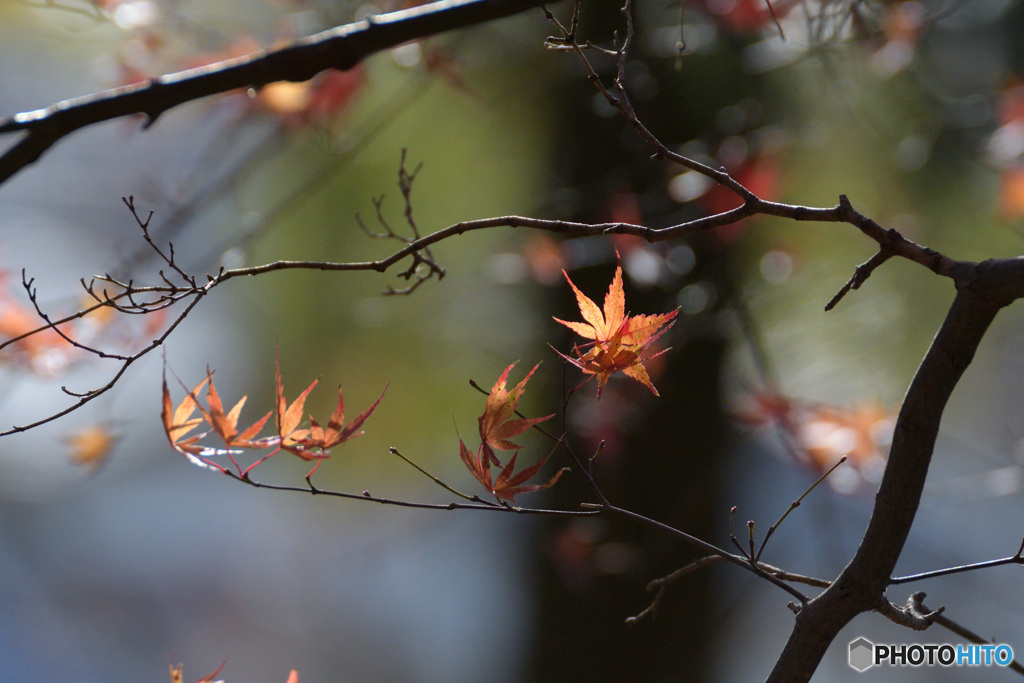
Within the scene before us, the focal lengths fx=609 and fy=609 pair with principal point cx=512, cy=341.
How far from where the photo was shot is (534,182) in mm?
1657

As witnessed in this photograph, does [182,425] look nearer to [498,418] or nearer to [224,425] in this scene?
A: [224,425]

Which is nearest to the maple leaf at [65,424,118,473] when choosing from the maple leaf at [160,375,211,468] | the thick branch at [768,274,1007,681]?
the maple leaf at [160,375,211,468]

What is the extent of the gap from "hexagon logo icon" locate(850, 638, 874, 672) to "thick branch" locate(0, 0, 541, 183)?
68 centimetres

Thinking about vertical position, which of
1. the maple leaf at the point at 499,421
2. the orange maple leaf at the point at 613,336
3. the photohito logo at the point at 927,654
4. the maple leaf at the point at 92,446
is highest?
the maple leaf at the point at 92,446

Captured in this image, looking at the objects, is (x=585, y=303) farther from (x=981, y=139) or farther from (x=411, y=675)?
(x=411, y=675)

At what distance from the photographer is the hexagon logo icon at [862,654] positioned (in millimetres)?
624

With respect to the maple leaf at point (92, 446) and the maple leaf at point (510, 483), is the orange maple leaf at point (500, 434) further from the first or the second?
the maple leaf at point (92, 446)

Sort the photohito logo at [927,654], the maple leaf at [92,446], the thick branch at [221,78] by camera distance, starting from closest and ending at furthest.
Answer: the thick branch at [221,78] < the photohito logo at [927,654] < the maple leaf at [92,446]

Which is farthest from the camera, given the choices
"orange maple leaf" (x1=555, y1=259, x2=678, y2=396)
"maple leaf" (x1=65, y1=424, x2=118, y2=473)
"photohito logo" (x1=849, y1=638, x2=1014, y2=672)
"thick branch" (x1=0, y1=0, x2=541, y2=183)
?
"maple leaf" (x1=65, y1=424, x2=118, y2=473)

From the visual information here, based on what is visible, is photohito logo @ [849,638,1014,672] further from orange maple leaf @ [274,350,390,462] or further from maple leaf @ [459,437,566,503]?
orange maple leaf @ [274,350,390,462]

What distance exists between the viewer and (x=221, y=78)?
0.28 metres

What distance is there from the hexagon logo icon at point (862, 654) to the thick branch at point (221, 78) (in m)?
0.68

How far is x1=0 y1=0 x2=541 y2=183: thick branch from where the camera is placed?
28 centimetres

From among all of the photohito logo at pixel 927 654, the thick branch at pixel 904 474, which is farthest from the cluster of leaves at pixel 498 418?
the photohito logo at pixel 927 654
